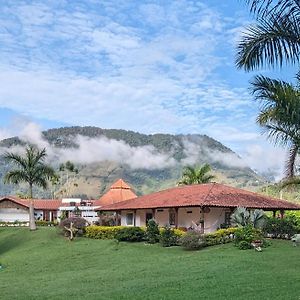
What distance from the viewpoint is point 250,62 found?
11.8 metres

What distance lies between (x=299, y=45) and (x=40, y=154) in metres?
33.6

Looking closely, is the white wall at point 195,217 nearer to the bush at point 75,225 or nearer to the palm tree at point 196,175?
the bush at point 75,225

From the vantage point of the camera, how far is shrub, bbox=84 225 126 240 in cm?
3772

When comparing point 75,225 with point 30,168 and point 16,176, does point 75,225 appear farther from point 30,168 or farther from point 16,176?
point 16,176

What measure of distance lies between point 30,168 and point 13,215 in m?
28.6

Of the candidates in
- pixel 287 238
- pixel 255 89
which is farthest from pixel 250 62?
pixel 287 238

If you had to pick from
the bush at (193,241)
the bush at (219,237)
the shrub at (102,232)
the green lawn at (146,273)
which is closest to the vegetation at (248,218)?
the bush at (219,237)

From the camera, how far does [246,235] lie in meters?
26.3

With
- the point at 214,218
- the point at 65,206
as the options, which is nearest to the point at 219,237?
the point at 214,218

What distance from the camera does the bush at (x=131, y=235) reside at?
1355 inches

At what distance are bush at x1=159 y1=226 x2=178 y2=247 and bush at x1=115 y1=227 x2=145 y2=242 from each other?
2.97m

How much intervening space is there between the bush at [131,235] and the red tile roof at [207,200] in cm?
311

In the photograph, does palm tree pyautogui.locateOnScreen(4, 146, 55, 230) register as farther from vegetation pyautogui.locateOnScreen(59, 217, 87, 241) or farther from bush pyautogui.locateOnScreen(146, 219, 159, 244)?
bush pyautogui.locateOnScreen(146, 219, 159, 244)

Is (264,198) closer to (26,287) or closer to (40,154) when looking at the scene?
(40,154)
